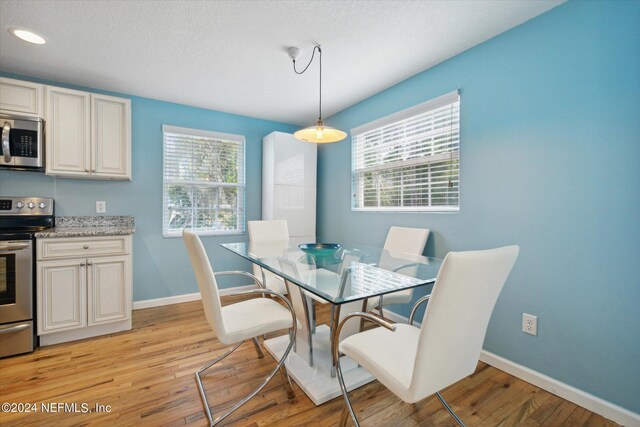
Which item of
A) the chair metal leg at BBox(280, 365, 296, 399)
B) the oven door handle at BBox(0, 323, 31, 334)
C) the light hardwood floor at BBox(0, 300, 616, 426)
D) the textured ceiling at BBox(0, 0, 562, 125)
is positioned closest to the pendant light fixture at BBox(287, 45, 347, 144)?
the textured ceiling at BBox(0, 0, 562, 125)

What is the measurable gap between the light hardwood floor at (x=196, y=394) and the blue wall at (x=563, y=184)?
1.03ft

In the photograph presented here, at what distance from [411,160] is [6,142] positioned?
3516 mm

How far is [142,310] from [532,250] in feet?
12.2

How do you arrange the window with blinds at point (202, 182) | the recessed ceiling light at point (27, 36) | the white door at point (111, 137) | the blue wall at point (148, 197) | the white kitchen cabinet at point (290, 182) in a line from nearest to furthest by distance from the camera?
the recessed ceiling light at point (27, 36) → the white door at point (111, 137) → the blue wall at point (148, 197) → the window with blinds at point (202, 182) → the white kitchen cabinet at point (290, 182)

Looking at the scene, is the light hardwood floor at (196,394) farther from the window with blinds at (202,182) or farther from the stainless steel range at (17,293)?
the window with blinds at (202,182)

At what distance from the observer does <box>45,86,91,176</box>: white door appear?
254 centimetres

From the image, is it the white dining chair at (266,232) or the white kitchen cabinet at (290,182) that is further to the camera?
the white kitchen cabinet at (290,182)

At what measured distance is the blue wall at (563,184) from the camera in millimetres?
1497

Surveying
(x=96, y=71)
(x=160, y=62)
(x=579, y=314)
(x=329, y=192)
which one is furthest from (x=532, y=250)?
(x=96, y=71)

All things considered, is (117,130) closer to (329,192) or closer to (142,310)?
(142,310)

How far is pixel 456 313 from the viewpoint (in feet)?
3.28

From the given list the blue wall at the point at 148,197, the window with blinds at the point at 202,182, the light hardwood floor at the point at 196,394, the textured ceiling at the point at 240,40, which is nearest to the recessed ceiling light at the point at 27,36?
the textured ceiling at the point at 240,40

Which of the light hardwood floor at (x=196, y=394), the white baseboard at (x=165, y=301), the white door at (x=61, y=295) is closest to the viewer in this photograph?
the light hardwood floor at (x=196, y=394)

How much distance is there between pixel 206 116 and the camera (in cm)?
352
